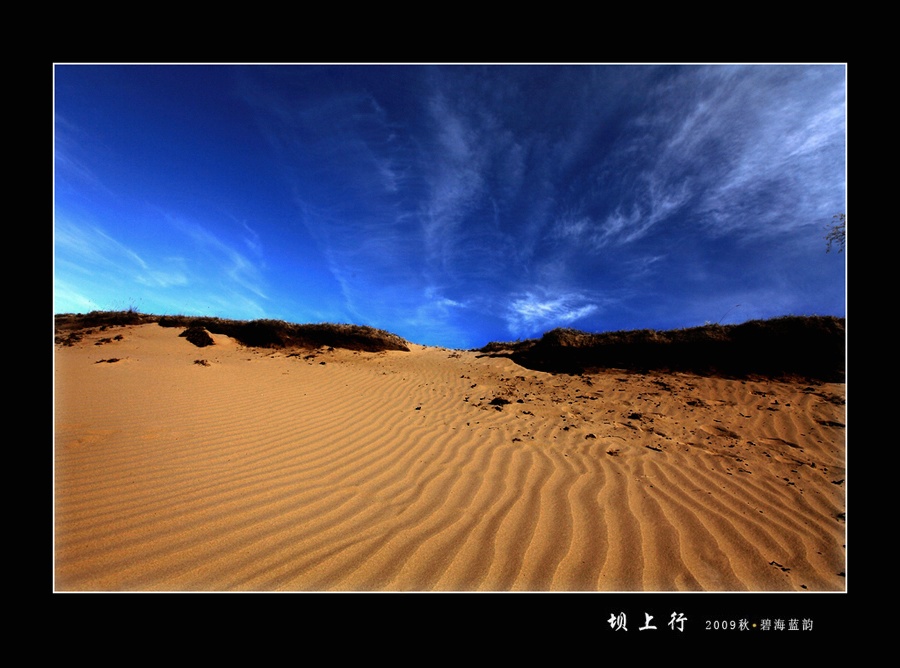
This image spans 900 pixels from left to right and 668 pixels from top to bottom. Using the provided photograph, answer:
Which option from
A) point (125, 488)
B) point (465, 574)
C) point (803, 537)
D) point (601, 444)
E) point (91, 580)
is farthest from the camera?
point (601, 444)

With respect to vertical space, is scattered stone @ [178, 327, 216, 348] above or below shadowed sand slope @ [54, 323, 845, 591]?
above

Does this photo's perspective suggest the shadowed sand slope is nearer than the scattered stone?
Yes

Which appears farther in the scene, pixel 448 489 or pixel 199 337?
pixel 199 337

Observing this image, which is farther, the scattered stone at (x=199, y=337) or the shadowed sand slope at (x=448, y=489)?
the scattered stone at (x=199, y=337)

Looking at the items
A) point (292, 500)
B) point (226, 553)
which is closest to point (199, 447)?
point (292, 500)

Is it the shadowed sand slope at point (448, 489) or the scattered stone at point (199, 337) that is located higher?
the scattered stone at point (199, 337)

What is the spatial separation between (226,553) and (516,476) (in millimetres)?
2533

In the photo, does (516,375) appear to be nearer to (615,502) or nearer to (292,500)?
(615,502)

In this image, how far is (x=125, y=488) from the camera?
2689 millimetres

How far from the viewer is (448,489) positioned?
3084mm

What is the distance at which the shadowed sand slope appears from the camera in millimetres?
2039

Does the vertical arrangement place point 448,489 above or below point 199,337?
below

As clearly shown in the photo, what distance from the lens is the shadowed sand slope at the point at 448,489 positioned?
6.69 ft
